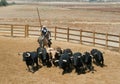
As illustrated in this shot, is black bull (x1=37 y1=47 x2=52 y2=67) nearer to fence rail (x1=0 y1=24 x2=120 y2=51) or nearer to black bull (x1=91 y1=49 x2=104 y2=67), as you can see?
black bull (x1=91 y1=49 x2=104 y2=67)

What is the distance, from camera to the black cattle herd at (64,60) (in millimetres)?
17281

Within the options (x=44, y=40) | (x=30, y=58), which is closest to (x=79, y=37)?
(x=44, y=40)

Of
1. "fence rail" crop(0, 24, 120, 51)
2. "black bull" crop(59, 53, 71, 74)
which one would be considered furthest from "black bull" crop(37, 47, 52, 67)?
"fence rail" crop(0, 24, 120, 51)

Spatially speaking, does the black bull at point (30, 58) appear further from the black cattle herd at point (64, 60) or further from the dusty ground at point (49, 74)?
the dusty ground at point (49, 74)

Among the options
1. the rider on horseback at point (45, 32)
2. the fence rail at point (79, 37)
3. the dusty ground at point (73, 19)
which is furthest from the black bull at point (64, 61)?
the dusty ground at point (73, 19)

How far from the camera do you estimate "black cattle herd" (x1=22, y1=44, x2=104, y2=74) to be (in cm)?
1728

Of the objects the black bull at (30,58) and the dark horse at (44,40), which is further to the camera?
the dark horse at (44,40)

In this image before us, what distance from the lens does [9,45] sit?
75.9 feet

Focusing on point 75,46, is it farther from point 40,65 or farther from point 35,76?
point 35,76

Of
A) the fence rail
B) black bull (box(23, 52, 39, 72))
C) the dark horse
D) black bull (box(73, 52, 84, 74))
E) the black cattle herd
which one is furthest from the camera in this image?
the fence rail

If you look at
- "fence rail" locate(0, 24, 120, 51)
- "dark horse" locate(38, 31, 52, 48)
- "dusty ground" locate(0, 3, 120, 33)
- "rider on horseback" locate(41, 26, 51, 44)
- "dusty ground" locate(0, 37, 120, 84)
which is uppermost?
"rider on horseback" locate(41, 26, 51, 44)

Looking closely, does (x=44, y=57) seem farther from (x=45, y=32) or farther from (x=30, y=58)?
(x=45, y=32)

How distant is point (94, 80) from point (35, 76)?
3016 millimetres

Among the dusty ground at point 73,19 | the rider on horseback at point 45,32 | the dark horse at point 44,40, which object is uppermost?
the rider on horseback at point 45,32
